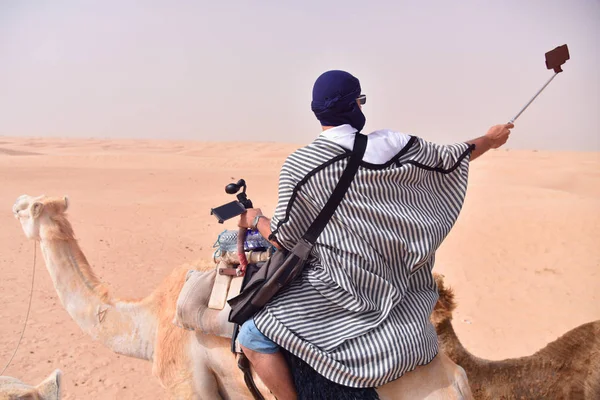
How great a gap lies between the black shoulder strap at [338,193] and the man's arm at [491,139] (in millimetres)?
786

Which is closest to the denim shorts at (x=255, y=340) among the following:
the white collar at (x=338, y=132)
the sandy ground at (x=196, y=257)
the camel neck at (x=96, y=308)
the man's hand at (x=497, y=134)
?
the white collar at (x=338, y=132)

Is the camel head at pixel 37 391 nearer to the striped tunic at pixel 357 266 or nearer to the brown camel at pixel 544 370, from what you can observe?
the striped tunic at pixel 357 266

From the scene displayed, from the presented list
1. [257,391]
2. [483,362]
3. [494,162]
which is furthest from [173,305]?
[494,162]

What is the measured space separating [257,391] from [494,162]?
25.7 m

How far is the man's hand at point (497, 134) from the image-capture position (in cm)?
285

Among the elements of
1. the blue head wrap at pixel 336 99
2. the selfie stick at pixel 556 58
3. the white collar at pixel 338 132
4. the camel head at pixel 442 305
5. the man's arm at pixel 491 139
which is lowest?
the camel head at pixel 442 305

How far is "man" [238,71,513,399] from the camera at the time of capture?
2.26 m

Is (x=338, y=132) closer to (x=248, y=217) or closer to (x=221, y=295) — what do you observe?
(x=248, y=217)

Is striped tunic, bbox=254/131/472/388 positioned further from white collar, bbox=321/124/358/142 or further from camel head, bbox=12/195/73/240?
camel head, bbox=12/195/73/240

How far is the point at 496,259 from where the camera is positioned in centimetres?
1038

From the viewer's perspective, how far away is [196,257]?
11148 mm

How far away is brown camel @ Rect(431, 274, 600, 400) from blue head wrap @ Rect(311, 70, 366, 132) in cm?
154

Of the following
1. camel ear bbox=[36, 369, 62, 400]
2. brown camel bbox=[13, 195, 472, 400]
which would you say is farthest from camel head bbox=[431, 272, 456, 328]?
camel ear bbox=[36, 369, 62, 400]

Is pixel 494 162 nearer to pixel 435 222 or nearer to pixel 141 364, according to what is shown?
pixel 141 364
